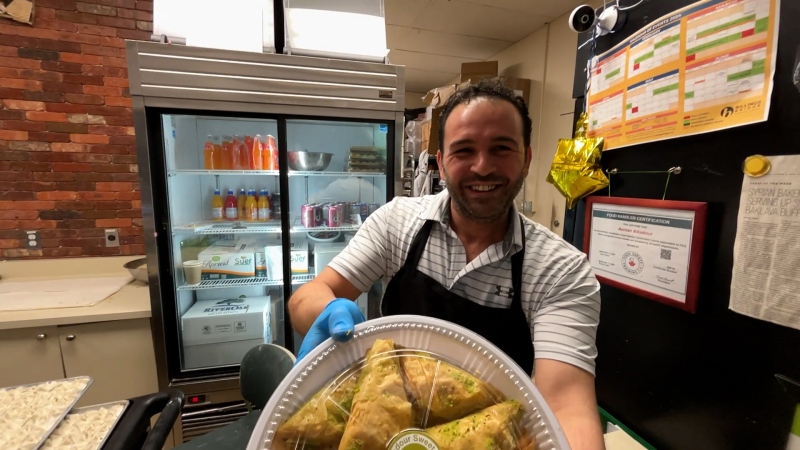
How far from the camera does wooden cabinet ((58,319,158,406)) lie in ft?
6.04

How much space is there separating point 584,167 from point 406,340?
102cm

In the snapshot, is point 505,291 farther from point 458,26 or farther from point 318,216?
point 458,26

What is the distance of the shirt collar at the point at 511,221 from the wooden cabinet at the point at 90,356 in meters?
1.79

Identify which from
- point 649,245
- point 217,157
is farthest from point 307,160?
point 649,245

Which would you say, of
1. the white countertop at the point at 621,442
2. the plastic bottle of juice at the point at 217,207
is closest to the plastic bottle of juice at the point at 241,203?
the plastic bottle of juice at the point at 217,207

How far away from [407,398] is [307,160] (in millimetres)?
2034

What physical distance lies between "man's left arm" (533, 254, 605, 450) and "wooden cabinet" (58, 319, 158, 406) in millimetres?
2074

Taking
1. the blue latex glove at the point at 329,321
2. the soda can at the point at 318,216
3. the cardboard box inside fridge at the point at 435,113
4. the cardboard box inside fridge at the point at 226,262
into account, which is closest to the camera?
the blue latex glove at the point at 329,321

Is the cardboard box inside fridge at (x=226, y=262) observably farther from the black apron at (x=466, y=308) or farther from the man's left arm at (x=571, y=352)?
the man's left arm at (x=571, y=352)

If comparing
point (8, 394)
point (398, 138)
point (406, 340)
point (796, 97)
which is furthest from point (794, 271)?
point (8, 394)

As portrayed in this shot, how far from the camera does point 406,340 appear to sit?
64cm

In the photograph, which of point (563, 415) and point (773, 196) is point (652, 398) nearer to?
point (563, 415)

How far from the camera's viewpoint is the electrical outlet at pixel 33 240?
227 centimetres

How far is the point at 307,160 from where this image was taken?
2332 mm
